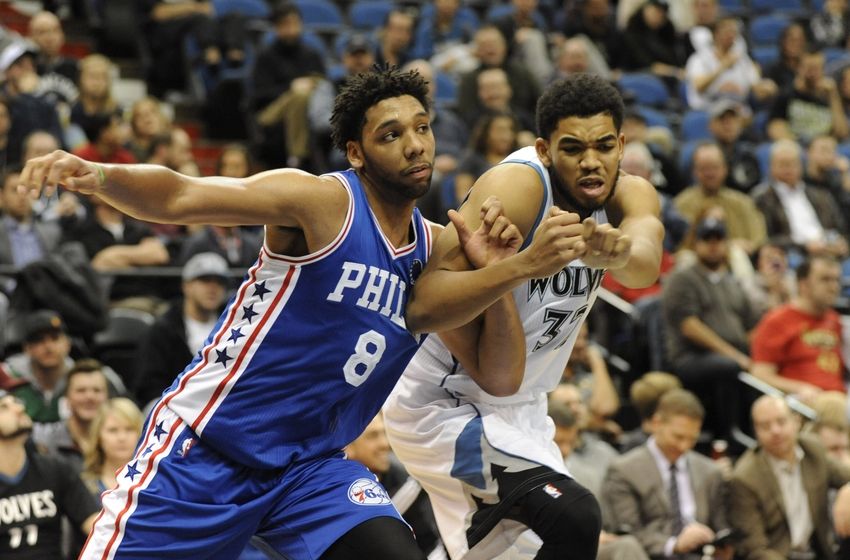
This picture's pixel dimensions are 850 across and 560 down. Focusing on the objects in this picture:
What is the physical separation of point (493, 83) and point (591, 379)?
10.6 feet

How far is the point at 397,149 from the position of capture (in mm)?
4566

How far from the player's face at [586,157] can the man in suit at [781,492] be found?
410cm

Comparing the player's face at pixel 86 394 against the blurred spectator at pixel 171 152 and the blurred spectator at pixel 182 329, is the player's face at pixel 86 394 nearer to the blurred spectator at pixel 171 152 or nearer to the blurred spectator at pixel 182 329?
the blurred spectator at pixel 182 329

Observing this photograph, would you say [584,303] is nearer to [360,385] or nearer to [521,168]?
[521,168]

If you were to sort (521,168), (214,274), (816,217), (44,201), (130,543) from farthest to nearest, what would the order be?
1. (816,217)
2. (44,201)
3. (214,274)
4. (521,168)
5. (130,543)

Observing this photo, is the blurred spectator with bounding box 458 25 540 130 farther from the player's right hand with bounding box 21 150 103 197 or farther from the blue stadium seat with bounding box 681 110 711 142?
the player's right hand with bounding box 21 150 103 197

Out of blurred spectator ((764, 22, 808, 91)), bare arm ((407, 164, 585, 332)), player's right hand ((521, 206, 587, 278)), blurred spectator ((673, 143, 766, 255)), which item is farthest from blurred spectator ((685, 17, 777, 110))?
player's right hand ((521, 206, 587, 278))

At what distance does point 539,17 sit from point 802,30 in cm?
308

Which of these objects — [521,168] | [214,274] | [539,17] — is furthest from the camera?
[539,17]

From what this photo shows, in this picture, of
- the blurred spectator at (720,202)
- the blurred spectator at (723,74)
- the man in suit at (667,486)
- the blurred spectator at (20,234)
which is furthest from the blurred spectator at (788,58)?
the blurred spectator at (20,234)

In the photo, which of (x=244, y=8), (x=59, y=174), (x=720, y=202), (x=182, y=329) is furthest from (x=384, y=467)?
(x=244, y=8)

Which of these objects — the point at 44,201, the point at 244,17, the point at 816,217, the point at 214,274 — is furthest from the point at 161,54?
the point at 816,217

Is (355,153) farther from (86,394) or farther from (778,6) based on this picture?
(778,6)

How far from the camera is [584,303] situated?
5109 mm
